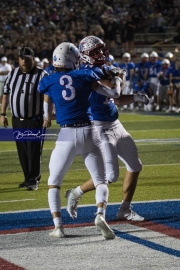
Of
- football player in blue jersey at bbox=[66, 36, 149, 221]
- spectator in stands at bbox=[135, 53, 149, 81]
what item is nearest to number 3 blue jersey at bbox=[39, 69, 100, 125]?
football player in blue jersey at bbox=[66, 36, 149, 221]

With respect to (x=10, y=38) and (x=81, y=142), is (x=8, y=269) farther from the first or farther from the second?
(x=10, y=38)

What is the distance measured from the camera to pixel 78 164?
11.2 meters

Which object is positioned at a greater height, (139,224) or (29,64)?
(29,64)

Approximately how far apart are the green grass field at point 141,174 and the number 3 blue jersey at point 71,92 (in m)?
1.73

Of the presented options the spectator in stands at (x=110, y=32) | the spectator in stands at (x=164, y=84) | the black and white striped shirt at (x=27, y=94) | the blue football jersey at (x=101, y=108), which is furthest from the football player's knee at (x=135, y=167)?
the spectator in stands at (x=110, y=32)

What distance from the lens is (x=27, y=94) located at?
9070mm

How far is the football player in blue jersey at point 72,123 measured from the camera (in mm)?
6195

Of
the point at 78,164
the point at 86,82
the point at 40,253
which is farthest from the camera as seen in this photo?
the point at 78,164

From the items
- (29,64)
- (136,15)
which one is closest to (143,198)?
(29,64)

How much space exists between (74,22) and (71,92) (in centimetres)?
2525

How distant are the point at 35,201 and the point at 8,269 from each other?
288 centimetres

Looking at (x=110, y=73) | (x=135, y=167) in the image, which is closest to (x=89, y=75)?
(x=110, y=73)

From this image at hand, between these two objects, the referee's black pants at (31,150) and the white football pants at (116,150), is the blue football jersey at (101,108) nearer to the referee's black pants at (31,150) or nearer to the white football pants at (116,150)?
the white football pants at (116,150)

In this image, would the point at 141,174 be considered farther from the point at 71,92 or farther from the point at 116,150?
the point at 71,92
